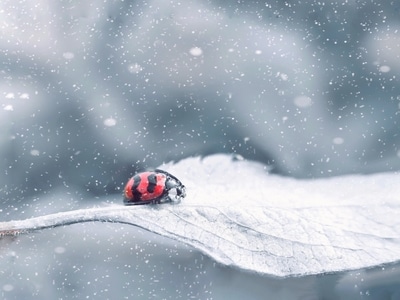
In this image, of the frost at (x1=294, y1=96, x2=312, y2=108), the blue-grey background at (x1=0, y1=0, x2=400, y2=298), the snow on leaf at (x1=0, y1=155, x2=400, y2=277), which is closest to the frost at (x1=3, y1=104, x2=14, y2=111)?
the blue-grey background at (x1=0, y1=0, x2=400, y2=298)

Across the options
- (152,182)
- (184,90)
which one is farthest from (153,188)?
(184,90)

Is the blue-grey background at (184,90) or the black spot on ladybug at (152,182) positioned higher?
the blue-grey background at (184,90)

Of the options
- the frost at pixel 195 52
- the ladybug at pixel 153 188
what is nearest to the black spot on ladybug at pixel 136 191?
the ladybug at pixel 153 188

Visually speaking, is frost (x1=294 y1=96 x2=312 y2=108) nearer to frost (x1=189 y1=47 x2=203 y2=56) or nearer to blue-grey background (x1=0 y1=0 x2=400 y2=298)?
blue-grey background (x1=0 y1=0 x2=400 y2=298)

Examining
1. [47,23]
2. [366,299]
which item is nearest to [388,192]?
[366,299]

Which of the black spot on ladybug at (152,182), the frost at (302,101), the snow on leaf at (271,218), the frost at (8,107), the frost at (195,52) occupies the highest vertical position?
the frost at (195,52)

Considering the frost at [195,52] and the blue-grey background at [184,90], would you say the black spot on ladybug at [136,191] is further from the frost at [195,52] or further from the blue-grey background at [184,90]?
the frost at [195,52]

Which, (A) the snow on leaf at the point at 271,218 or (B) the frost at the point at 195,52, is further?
(B) the frost at the point at 195,52
